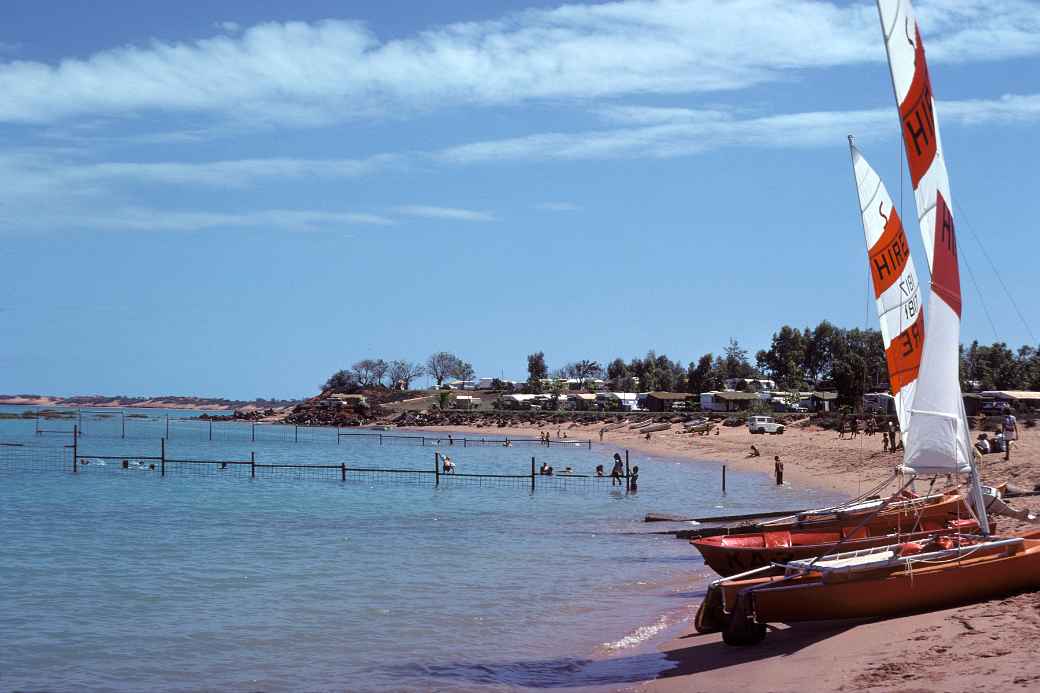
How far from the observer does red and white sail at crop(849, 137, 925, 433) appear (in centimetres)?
2248

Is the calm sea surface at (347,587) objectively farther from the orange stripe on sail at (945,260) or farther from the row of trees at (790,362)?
the row of trees at (790,362)

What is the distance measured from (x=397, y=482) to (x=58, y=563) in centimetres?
2966

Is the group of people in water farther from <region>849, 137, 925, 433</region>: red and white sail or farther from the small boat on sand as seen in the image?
the small boat on sand

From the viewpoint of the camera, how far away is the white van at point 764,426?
7469cm

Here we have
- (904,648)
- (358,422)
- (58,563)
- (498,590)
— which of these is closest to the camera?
(904,648)

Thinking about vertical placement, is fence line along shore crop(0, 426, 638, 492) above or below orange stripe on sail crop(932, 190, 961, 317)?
below

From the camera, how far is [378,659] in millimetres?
15906

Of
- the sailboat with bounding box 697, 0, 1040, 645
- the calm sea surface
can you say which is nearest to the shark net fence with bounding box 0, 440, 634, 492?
the calm sea surface

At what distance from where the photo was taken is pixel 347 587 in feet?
73.4

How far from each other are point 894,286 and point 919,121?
8754mm

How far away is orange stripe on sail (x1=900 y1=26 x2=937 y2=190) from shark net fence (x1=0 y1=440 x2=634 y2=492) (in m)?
31.6

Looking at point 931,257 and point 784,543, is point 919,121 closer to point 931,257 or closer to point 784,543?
point 931,257

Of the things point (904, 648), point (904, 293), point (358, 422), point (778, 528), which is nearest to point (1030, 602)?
point (904, 648)

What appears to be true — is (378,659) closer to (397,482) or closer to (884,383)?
(397,482)
